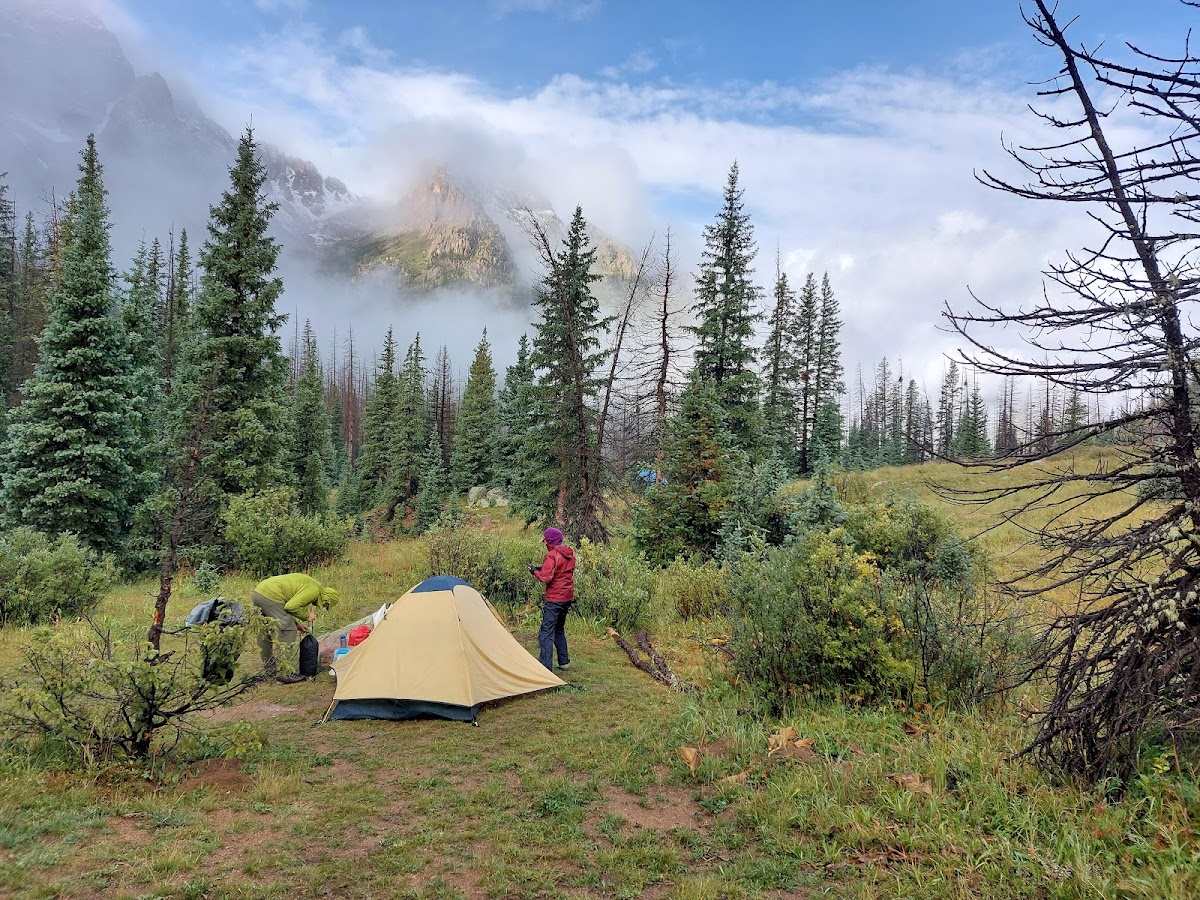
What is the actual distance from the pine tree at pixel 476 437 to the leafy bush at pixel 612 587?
115 feet

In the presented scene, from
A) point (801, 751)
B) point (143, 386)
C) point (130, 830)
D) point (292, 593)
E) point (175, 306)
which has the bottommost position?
point (130, 830)

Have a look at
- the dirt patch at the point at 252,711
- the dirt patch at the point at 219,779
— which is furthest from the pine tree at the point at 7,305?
the dirt patch at the point at 219,779

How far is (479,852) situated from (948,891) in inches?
119

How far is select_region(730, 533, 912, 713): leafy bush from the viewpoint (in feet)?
20.5

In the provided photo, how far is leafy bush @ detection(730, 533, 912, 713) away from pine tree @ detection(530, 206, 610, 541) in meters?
9.21

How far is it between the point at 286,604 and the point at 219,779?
3.36 meters

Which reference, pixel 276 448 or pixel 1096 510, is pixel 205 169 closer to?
pixel 276 448

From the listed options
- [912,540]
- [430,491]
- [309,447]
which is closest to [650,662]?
[912,540]

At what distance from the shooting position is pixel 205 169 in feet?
585

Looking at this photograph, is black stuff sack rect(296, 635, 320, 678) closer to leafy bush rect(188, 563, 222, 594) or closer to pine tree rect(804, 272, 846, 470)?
leafy bush rect(188, 563, 222, 594)

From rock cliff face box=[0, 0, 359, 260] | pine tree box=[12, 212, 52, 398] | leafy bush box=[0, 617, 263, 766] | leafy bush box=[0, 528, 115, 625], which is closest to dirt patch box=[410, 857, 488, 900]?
leafy bush box=[0, 617, 263, 766]

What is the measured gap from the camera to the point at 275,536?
15570 mm

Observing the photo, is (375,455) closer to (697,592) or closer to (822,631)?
(697,592)

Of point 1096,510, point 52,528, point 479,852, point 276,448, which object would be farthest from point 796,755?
Answer: point 1096,510
